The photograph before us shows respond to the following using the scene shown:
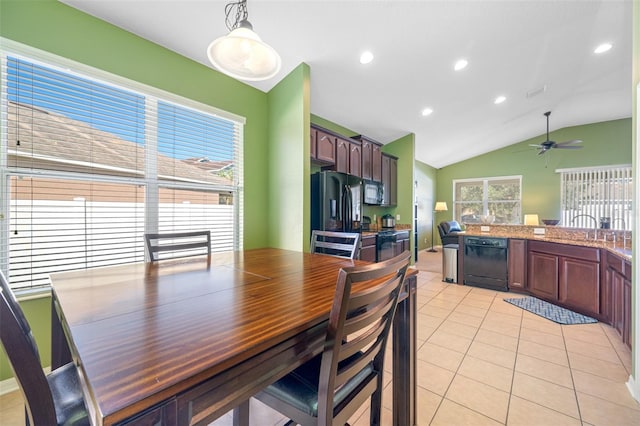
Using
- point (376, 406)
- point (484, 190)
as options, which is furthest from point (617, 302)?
point (484, 190)

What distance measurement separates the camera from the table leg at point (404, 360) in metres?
1.33

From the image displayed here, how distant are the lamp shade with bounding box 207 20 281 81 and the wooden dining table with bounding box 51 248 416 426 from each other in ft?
4.09

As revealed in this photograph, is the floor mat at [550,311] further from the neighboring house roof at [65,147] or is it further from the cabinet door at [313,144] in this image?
the neighboring house roof at [65,147]

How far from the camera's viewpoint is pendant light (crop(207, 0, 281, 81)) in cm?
143

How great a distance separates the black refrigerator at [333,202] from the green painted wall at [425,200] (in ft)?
13.0

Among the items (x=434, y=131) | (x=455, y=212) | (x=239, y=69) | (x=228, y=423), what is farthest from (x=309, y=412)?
(x=455, y=212)

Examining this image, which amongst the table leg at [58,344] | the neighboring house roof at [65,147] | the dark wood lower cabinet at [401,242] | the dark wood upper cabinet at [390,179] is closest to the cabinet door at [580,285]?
the dark wood lower cabinet at [401,242]

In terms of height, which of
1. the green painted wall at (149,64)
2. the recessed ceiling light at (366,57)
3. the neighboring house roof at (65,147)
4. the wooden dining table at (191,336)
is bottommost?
the wooden dining table at (191,336)

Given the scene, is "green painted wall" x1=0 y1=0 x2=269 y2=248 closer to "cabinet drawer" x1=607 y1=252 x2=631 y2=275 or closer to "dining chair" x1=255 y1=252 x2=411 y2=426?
"dining chair" x1=255 y1=252 x2=411 y2=426

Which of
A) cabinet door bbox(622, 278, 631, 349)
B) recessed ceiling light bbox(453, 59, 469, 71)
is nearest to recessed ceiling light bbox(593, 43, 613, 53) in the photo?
recessed ceiling light bbox(453, 59, 469, 71)

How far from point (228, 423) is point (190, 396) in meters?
1.30

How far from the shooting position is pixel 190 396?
56 cm

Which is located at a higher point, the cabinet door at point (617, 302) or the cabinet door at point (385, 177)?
the cabinet door at point (385, 177)

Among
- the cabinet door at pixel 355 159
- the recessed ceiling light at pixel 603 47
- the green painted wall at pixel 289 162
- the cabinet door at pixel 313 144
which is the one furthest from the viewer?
the cabinet door at pixel 355 159
